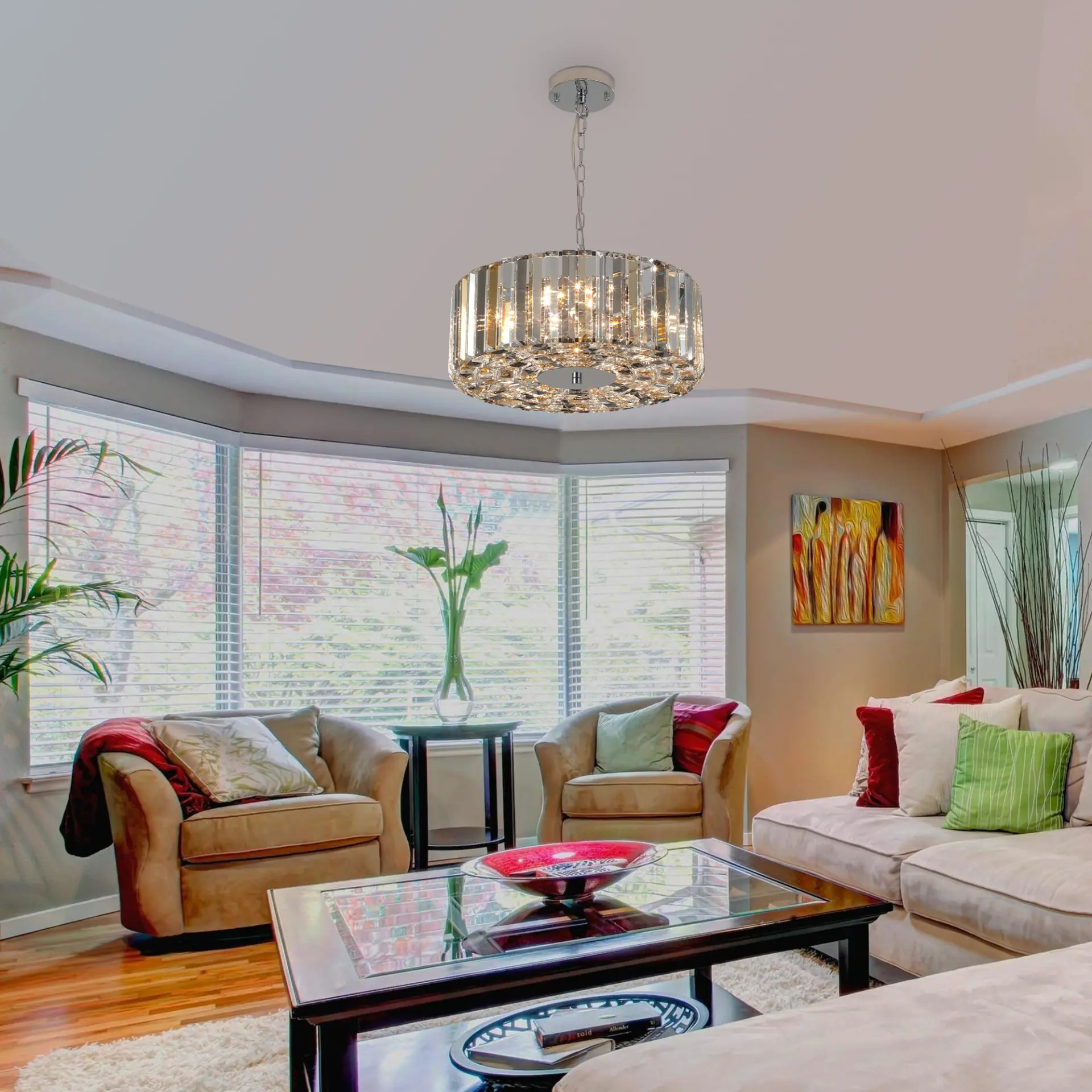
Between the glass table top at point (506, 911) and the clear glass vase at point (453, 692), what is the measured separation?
1.92 metres

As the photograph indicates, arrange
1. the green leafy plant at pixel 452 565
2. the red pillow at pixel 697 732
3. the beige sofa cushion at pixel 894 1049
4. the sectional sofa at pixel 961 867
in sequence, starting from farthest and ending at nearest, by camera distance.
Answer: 1. the green leafy plant at pixel 452 565
2. the red pillow at pixel 697 732
3. the sectional sofa at pixel 961 867
4. the beige sofa cushion at pixel 894 1049

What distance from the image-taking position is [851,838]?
3.21 m

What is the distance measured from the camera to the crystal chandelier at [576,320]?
2.14 m

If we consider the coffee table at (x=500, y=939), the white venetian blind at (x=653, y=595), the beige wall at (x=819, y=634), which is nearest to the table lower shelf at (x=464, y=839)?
the white venetian blind at (x=653, y=595)

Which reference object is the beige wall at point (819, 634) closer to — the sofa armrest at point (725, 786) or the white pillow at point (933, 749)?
the sofa armrest at point (725, 786)

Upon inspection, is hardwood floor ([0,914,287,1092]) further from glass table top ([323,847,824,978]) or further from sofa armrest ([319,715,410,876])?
glass table top ([323,847,824,978])

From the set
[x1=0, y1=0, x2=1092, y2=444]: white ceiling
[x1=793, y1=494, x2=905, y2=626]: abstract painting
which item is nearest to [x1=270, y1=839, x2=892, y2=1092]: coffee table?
[x1=0, y1=0, x2=1092, y2=444]: white ceiling

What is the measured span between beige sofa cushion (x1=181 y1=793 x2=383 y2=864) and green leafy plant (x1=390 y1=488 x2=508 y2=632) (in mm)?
1144

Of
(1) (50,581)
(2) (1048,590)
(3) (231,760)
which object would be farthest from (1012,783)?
(1) (50,581)

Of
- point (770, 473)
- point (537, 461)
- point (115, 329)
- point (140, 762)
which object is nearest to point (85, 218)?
point (115, 329)

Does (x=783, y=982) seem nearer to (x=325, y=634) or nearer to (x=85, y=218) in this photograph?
(x=325, y=634)

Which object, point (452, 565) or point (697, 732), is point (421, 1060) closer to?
point (697, 732)

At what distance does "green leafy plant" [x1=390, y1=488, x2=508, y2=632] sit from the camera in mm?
4770

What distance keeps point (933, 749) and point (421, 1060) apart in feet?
7.08
